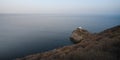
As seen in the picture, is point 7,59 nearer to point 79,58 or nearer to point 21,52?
point 21,52

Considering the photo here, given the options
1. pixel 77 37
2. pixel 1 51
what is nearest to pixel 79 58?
pixel 1 51

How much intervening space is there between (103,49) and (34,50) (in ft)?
107

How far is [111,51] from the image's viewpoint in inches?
629

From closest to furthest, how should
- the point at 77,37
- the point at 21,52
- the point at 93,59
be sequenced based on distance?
the point at 93,59, the point at 21,52, the point at 77,37

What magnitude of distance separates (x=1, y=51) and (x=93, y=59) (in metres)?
36.6

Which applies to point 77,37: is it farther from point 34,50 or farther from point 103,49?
point 103,49

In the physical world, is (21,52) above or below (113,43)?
below

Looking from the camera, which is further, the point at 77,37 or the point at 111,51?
the point at 77,37

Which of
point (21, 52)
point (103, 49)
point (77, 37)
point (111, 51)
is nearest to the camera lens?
point (111, 51)

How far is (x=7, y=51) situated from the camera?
4597 centimetres

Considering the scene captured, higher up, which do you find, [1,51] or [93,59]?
[93,59]

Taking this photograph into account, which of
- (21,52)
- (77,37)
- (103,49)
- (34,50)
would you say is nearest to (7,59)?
(21,52)

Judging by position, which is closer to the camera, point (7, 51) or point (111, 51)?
point (111, 51)

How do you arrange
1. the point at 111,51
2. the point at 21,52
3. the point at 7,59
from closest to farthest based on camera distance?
the point at 111,51 < the point at 7,59 < the point at 21,52
